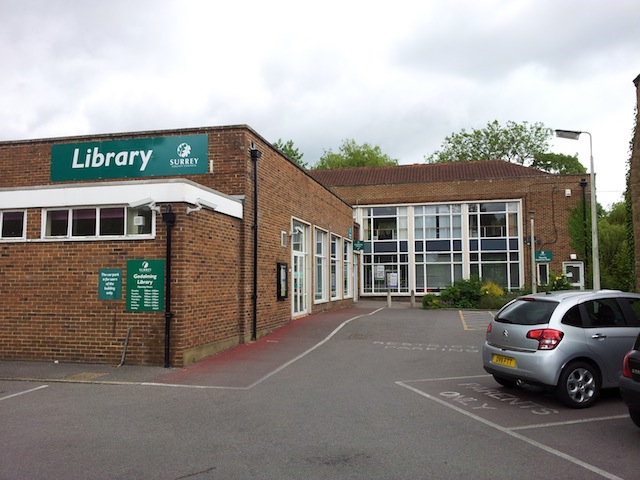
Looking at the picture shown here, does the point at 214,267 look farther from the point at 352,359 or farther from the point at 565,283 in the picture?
the point at 565,283

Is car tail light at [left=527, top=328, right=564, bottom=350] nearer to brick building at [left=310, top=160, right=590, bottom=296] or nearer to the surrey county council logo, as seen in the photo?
the surrey county council logo

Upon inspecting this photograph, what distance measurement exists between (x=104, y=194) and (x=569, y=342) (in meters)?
8.90

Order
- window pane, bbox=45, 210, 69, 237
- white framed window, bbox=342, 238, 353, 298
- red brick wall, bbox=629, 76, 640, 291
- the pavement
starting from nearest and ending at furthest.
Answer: the pavement < window pane, bbox=45, 210, 69, 237 < red brick wall, bbox=629, 76, 640, 291 < white framed window, bbox=342, 238, 353, 298

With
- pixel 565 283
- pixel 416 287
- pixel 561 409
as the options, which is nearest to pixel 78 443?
pixel 561 409

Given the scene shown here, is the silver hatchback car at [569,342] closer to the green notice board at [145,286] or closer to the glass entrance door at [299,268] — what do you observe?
the green notice board at [145,286]

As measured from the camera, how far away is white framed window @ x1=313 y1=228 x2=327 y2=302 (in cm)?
2045

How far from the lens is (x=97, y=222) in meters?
11.1

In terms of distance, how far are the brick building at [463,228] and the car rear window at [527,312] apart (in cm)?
2133

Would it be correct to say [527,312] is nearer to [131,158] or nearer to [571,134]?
[571,134]

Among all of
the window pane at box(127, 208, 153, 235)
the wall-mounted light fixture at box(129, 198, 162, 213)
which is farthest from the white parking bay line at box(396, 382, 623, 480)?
the window pane at box(127, 208, 153, 235)

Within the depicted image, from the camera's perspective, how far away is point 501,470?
483 cm

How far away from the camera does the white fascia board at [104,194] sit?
34.8ft

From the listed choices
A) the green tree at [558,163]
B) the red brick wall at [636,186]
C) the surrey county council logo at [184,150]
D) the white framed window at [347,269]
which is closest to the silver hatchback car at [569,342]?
the red brick wall at [636,186]

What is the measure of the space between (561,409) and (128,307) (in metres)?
7.94
